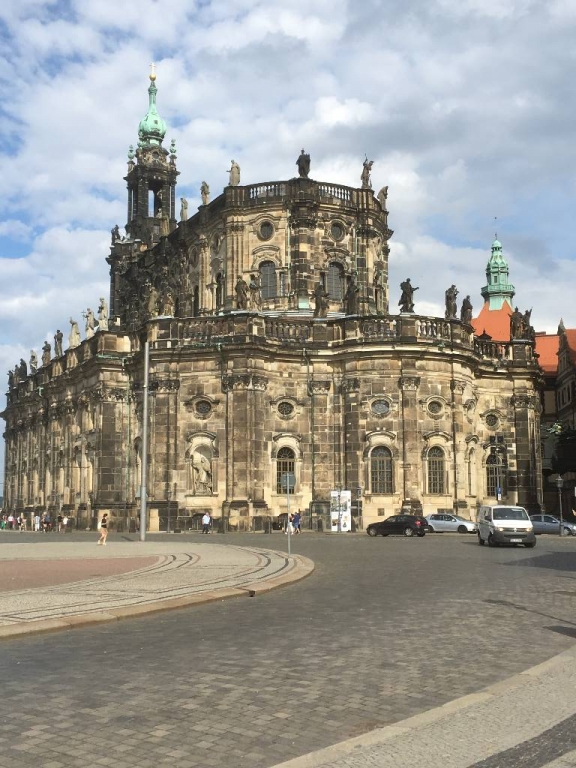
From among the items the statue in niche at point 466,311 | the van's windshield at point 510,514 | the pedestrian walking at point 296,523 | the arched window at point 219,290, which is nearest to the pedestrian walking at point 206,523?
the pedestrian walking at point 296,523

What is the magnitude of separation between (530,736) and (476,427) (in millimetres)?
49182

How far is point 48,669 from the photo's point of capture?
966 centimetres

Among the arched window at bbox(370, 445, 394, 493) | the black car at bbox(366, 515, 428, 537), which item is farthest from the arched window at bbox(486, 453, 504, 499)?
the black car at bbox(366, 515, 428, 537)

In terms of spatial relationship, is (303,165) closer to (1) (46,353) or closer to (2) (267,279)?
(2) (267,279)

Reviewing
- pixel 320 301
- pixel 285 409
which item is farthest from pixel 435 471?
pixel 320 301

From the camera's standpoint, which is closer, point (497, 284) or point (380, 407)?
point (380, 407)

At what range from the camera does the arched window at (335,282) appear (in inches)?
2231

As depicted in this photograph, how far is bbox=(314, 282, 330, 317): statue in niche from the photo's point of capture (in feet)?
170

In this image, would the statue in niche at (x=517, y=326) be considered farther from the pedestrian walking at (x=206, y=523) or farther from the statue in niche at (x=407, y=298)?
the pedestrian walking at (x=206, y=523)

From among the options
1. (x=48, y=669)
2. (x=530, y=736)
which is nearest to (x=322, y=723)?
(x=530, y=736)

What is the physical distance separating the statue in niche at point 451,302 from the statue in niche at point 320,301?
717cm

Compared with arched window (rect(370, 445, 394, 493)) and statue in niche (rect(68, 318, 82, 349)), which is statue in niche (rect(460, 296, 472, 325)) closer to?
arched window (rect(370, 445, 394, 493))

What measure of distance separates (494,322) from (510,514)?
71.7 meters

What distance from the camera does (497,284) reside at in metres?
110
